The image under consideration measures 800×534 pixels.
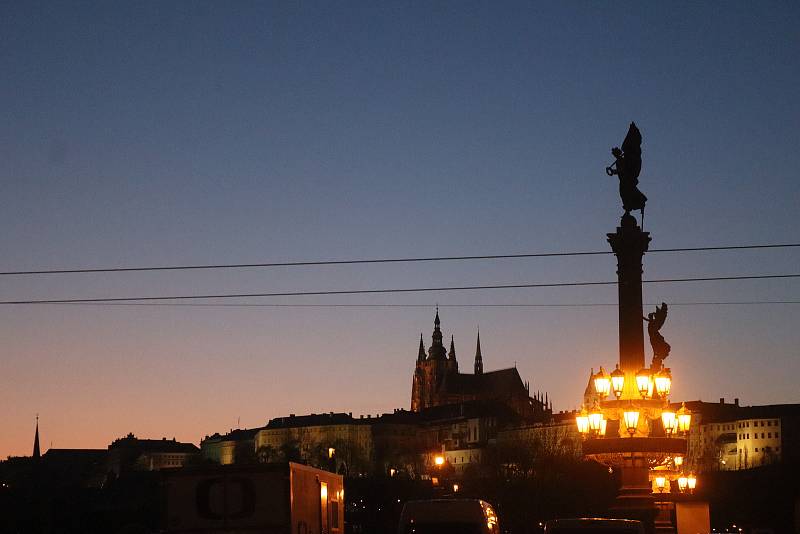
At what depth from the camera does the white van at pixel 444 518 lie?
1129 inches

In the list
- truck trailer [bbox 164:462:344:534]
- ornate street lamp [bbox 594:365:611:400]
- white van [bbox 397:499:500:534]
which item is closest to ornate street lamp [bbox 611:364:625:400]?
ornate street lamp [bbox 594:365:611:400]

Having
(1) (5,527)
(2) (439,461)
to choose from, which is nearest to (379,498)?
(1) (5,527)

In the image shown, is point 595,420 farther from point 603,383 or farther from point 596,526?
point 596,526

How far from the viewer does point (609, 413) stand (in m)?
→ 33.2

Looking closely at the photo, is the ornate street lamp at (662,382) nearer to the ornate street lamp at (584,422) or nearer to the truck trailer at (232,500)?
the ornate street lamp at (584,422)

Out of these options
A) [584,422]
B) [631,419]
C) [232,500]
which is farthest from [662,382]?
[232,500]

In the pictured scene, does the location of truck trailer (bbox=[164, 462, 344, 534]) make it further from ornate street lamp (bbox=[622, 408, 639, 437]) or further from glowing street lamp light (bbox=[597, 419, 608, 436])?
glowing street lamp light (bbox=[597, 419, 608, 436])

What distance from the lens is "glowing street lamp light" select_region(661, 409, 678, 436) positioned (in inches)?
1251

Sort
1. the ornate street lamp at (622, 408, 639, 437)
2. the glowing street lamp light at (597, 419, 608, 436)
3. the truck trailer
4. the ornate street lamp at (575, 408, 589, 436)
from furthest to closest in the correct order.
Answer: the ornate street lamp at (575, 408, 589, 436) < the glowing street lamp light at (597, 419, 608, 436) < the ornate street lamp at (622, 408, 639, 437) < the truck trailer

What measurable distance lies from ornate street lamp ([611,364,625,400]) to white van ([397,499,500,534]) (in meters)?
5.45

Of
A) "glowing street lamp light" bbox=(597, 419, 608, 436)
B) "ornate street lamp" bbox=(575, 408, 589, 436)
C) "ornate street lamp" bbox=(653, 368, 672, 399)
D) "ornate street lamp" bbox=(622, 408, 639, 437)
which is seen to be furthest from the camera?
"ornate street lamp" bbox=(575, 408, 589, 436)

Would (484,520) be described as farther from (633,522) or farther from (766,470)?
(766,470)

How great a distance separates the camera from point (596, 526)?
2642 centimetres

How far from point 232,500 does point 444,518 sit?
21.3 feet
